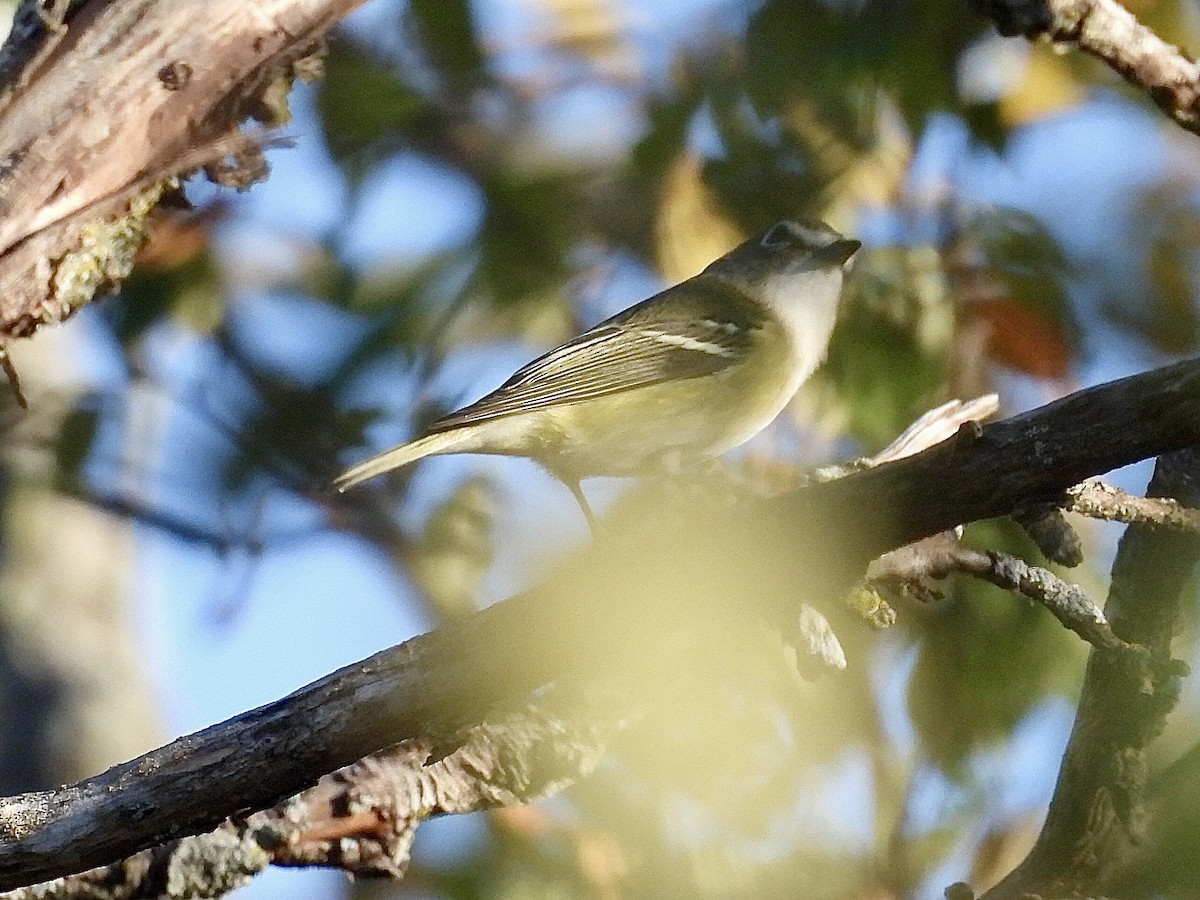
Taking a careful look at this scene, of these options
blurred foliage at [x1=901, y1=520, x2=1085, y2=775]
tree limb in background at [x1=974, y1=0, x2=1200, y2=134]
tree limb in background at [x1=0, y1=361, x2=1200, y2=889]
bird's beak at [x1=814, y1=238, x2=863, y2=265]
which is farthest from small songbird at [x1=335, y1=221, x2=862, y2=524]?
tree limb in background at [x1=0, y1=361, x2=1200, y2=889]

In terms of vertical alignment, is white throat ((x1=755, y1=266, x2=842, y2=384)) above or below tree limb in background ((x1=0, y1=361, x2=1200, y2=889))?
above

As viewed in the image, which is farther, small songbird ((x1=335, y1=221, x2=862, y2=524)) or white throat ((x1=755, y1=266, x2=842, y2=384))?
white throat ((x1=755, y1=266, x2=842, y2=384))

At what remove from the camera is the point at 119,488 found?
396 centimetres

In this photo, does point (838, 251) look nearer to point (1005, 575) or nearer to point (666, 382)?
point (666, 382)

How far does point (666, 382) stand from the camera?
4.32 meters

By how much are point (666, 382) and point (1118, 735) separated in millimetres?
2239

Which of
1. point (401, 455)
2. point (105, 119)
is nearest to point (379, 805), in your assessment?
point (401, 455)

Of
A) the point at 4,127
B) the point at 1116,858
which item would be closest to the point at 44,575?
the point at 4,127

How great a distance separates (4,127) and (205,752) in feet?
4.36

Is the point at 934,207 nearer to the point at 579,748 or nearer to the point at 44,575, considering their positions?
the point at 579,748

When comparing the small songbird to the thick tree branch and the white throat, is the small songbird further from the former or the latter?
the thick tree branch

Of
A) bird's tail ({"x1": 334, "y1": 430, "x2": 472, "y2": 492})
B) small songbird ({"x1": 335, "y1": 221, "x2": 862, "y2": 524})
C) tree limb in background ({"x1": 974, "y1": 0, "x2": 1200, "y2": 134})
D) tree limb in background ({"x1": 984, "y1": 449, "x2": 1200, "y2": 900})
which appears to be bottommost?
tree limb in background ({"x1": 984, "y1": 449, "x2": 1200, "y2": 900})

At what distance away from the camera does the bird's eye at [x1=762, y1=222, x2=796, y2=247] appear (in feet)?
12.5

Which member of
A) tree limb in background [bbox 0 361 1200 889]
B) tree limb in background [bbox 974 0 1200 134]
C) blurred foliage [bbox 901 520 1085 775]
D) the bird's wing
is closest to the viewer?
tree limb in background [bbox 0 361 1200 889]
